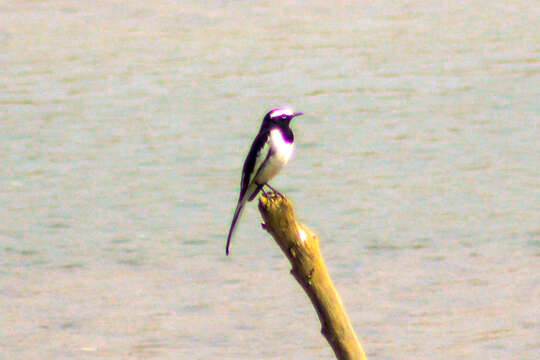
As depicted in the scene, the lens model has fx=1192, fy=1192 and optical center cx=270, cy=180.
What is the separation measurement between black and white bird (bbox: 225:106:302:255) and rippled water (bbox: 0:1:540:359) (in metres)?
2.11

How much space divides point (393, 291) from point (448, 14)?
452 inches

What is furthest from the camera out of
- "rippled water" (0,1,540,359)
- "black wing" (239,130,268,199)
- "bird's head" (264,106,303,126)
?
"rippled water" (0,1,540,359)

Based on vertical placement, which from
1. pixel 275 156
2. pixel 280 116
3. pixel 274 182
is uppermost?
pixel 280 116

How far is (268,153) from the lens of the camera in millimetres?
5809

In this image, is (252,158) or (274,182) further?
(274,182)

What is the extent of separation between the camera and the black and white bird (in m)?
5.77

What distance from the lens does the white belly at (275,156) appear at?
5.80 meters

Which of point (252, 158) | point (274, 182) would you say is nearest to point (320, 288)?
point (252, 158)

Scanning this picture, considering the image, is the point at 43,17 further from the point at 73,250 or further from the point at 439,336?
the point at 439,336

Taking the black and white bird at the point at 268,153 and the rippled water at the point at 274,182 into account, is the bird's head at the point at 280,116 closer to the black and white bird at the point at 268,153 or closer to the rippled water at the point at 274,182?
the black and white bird at the point at 268,153

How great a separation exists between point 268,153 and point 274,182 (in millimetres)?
5858

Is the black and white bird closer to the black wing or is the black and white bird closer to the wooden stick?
the black wing

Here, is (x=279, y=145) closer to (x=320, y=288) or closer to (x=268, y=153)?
(x=268, y=153)

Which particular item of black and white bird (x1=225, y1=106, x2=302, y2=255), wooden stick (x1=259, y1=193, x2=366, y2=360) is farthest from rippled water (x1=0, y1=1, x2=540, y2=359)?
wooden stick (x1=259, y1=193, x2=366, y2=360)
